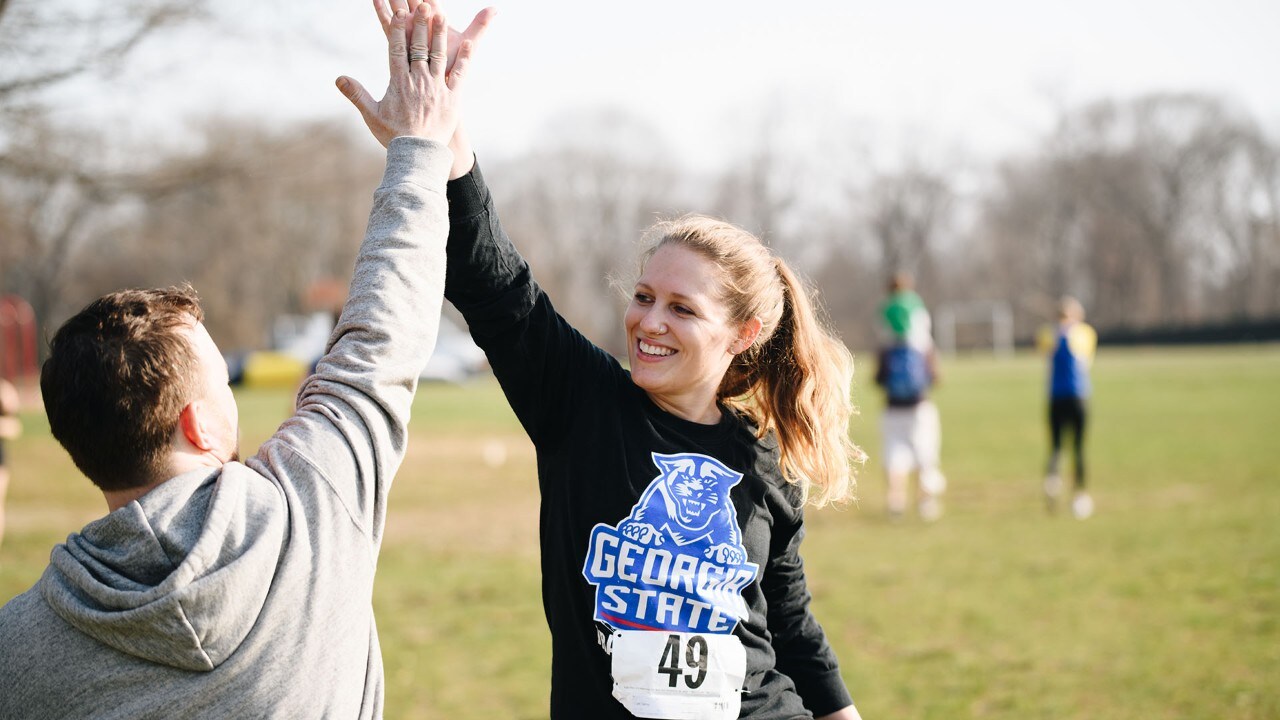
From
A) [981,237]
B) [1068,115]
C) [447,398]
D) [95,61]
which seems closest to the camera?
[95,61]

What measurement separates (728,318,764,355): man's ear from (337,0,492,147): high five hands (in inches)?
39.9

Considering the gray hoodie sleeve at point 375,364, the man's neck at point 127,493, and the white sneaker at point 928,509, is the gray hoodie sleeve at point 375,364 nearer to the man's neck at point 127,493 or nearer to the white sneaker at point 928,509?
the man's neck at point 127,493

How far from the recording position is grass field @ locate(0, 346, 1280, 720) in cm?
564

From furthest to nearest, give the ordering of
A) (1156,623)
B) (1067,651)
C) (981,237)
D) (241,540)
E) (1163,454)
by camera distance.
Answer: (981,237)
(1163,454)
(1156,623)
(1067,651)
(241,540)

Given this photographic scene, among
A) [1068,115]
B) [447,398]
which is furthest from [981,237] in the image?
[447,398]

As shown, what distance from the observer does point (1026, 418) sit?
2109cm

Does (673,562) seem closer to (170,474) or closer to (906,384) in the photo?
(170,474)

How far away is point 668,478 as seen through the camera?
246cm

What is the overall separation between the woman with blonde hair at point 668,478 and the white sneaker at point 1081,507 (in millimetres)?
8882

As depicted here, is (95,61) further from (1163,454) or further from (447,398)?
(447,398)

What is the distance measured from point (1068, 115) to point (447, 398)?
47989 mm

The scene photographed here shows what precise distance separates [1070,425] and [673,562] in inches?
392

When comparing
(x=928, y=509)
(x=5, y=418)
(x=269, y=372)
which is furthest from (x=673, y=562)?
(x=269, y=372)

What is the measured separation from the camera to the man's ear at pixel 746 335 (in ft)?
9.18
